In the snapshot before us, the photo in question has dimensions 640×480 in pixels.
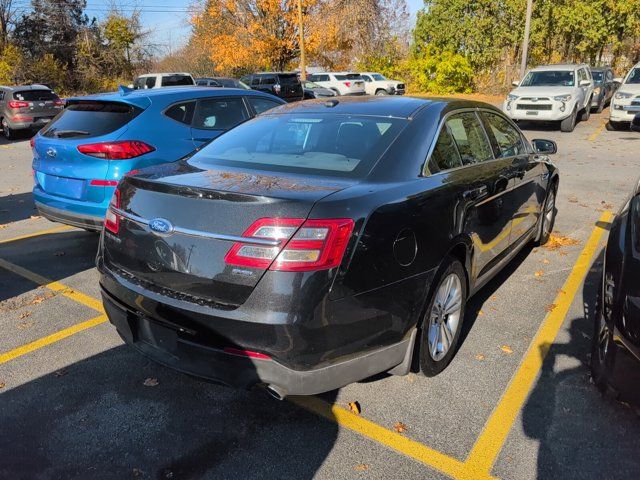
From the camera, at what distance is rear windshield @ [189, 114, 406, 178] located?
302 centimetres

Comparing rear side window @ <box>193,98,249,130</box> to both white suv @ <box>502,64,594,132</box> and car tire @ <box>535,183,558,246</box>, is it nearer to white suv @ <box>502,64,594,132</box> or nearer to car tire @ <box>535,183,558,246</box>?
car tire @ <box>535,183,558,246</box>

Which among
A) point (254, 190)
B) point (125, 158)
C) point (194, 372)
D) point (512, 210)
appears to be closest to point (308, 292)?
point (254, 190)

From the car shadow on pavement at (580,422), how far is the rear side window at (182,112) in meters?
4.16

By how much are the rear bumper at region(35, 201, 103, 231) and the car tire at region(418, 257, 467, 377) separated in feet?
10.6

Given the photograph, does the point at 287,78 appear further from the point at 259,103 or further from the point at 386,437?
the point at 386,437

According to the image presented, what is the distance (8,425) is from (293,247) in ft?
6.28

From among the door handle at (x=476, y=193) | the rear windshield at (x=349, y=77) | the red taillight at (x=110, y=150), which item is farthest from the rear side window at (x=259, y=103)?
the rear windshield at (x=349, y=77)

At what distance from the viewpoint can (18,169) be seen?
11406 millimetres

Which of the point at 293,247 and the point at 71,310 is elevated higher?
the point at 293,247

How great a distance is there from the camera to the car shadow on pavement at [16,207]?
7.24 metres

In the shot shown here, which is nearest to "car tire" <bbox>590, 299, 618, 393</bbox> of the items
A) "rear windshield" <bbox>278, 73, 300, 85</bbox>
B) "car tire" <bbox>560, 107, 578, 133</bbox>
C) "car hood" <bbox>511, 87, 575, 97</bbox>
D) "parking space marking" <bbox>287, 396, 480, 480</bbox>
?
"parking space marking" <bbox>287, 396, 480, 480</bbox>

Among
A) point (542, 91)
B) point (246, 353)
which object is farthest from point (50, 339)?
point (542, 91)

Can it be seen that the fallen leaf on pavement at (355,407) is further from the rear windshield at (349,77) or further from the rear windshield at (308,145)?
the rear windshield at (349,77)

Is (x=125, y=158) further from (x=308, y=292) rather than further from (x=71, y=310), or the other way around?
(x=308, y=292)
